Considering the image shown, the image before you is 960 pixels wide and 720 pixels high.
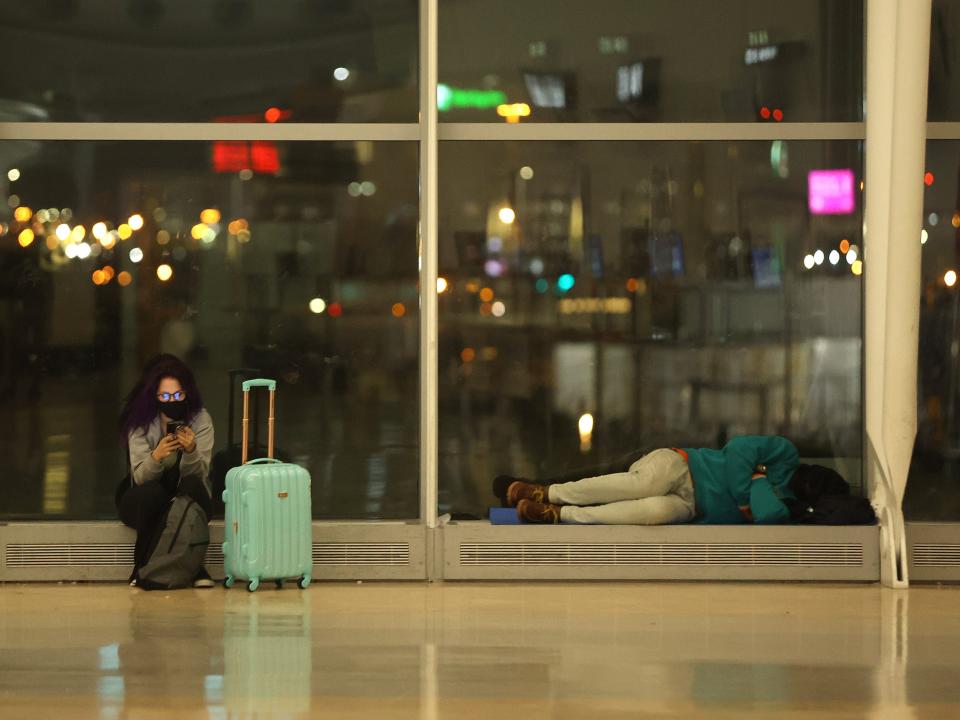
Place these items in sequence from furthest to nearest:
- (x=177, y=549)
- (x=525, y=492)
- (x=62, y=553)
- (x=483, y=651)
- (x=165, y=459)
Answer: (x=525, y=492)
(x=62, y=553)
(x=165, y=459)
(x=177, y=549)
(x=483, y=651)

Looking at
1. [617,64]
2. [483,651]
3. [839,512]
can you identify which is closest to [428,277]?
[617,64]

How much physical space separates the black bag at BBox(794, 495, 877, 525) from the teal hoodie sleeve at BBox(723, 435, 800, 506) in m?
0.20

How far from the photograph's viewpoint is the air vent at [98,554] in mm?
7609

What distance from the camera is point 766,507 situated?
7.68 m

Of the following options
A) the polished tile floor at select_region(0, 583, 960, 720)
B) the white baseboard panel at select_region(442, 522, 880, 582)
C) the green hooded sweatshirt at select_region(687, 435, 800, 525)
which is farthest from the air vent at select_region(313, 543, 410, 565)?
the green hooded sweatshirt at select_region(687, 435, 800, 525)

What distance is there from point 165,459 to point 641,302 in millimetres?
3015

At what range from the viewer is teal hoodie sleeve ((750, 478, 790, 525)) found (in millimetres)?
7672

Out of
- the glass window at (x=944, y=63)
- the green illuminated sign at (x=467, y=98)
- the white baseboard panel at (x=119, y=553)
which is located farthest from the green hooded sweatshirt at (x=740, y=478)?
the green illuminated sign at (x=467, y=98)

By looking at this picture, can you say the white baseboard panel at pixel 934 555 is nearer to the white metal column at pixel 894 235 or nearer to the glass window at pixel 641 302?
the white metal column at pixel 894 235

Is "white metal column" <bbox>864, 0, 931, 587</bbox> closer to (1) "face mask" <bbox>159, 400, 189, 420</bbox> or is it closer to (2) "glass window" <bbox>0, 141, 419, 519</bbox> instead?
(2) "glass window" <bbox>0, 141, 419, 519</bbox>

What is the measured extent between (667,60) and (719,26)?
363 millimetres

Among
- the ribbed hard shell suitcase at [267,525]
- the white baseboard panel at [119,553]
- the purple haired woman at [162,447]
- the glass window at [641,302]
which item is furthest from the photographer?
the glass window at [641,302]

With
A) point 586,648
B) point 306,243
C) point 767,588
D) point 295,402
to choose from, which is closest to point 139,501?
point 295,402

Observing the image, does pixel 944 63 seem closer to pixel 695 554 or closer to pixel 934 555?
pixel 934 555
